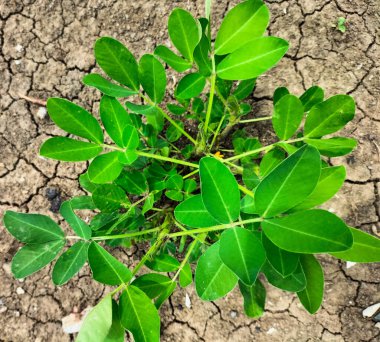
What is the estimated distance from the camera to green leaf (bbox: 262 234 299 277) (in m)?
1.06

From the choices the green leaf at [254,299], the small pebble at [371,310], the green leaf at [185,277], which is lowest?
the small pebble at [371,310]

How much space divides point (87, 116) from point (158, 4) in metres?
1.14

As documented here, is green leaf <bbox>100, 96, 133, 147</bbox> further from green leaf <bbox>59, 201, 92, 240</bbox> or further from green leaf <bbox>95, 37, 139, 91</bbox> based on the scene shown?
green leaf <bbox>59, 201, 92, 240</bbox>

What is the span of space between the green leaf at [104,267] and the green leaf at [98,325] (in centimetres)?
8

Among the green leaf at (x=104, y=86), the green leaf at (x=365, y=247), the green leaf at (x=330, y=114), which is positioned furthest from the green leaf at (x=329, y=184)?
the green leaf at (x=104, y=86)

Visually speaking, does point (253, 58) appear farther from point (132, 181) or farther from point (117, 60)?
point (132, 181)

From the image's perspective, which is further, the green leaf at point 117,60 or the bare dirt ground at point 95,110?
the bare dirt ground at point 95,110

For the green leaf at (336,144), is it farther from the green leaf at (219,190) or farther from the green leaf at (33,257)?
the green leaf at (33,257)

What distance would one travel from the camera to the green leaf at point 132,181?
1.46m

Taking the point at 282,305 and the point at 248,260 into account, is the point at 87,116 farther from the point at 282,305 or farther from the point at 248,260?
the point at 282,305

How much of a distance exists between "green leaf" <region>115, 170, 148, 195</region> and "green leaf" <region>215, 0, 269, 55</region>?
1.77ft

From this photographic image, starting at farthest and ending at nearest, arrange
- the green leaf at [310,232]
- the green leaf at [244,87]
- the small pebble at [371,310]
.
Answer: the small pebble at [371,310], the green leaf at [244,87], the green leaf at [310,232]

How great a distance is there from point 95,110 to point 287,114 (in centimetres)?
121

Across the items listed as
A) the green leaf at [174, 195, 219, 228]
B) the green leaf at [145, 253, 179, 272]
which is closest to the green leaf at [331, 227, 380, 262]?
the green leaf at [174, 195, 219, 228]
